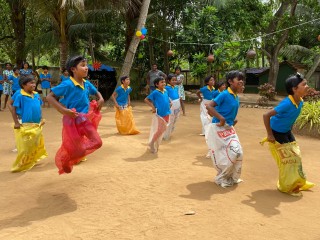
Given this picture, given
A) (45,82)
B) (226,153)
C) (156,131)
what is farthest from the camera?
(45,82)

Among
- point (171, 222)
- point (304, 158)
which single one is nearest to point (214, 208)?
point (171, 222)

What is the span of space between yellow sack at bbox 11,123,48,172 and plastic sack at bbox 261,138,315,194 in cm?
357

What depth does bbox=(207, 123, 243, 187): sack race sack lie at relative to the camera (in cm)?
453

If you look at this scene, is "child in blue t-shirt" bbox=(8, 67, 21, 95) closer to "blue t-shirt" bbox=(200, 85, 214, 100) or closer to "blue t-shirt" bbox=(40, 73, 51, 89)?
"blue t-shirt" bbox=(40, 73, 51, 89)

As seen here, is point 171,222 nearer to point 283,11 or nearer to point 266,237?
point 266,237

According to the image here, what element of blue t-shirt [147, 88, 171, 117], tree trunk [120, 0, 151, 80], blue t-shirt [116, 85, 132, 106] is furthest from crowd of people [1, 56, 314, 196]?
tree trunk [120, 0, 151, 80]

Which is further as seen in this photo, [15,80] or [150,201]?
[15,80]

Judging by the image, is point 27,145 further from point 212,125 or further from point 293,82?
point 293,82

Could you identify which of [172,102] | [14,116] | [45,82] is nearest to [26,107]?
[14,116]

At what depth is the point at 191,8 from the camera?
17094 mm

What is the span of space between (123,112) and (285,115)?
15.5 ft

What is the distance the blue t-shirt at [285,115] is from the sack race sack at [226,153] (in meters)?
0.55

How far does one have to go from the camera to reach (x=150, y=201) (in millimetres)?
4016

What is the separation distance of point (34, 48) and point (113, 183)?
51.3ft
